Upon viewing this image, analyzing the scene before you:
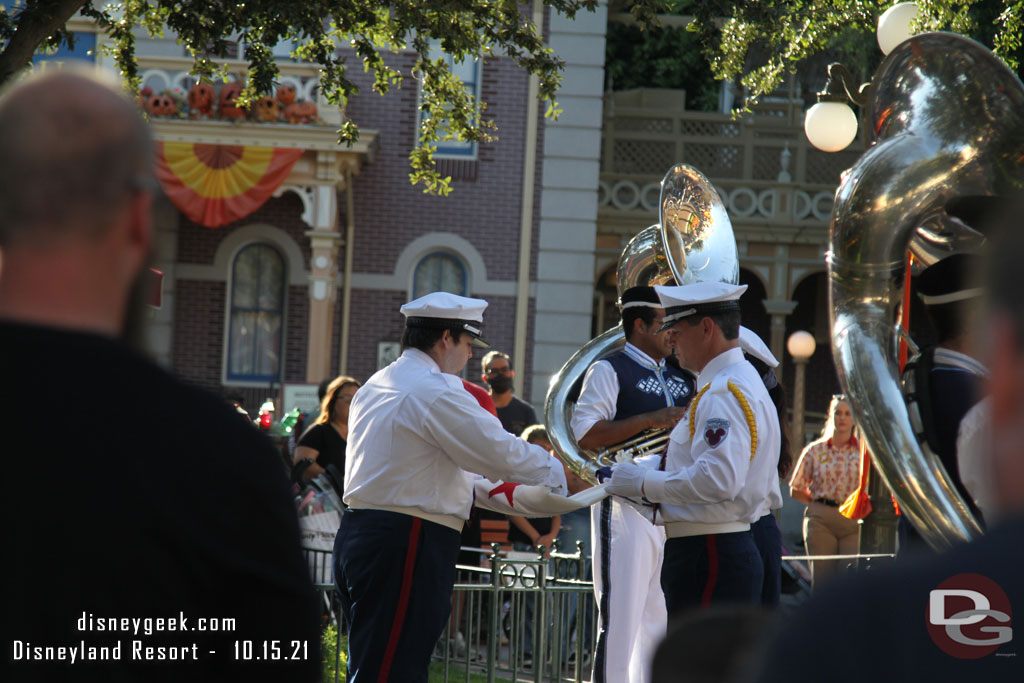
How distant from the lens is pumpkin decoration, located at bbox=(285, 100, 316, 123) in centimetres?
1591

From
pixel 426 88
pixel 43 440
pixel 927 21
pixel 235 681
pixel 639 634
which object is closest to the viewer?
pixel 43 440

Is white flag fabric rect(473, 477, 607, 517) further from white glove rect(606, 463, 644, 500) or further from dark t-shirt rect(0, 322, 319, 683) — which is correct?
dark t-shirt rect(0, 322, 319, 683)

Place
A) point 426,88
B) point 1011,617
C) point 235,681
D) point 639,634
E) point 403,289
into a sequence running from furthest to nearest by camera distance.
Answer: point 403,289, point 426,88, point 639,634, point 235,681, point 1011,617

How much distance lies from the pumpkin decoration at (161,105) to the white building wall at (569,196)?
5138 mm

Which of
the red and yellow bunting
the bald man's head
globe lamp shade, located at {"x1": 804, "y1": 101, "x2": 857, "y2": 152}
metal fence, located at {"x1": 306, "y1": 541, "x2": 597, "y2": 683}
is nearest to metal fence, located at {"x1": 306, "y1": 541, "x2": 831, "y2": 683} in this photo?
metal fence, located at {"x1": 306, "y1": 541, "x2": 597, "y2": 683}

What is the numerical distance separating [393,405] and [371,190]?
12622 mm

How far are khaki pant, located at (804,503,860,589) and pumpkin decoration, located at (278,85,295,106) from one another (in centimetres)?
961

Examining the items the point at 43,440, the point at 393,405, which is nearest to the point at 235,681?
the point at 43,440

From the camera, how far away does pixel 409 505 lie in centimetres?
467

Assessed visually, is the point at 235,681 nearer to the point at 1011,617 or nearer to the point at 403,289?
the point at 1011,617

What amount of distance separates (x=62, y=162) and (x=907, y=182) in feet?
9.61

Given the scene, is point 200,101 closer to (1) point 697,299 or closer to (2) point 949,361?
(1) point 697,299

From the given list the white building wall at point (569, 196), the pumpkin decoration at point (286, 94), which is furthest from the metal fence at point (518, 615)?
the pumpkin decoration at point (286, 94)

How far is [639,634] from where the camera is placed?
5820mm
